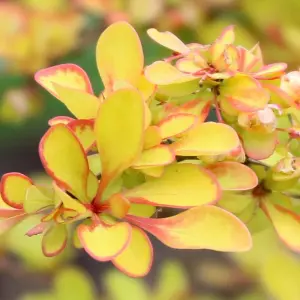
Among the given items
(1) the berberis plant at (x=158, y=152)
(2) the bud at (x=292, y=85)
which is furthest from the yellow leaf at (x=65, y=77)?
(2) the bud at (x=292, y=85)

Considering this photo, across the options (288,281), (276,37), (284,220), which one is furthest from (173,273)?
(284,220)

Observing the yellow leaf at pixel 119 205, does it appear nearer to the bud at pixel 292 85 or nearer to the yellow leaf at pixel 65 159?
the yellow leaf at pixel 65 159

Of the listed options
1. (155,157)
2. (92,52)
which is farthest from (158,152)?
(92,52)

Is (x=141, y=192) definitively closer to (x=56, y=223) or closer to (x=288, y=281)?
(x=56, y=223)

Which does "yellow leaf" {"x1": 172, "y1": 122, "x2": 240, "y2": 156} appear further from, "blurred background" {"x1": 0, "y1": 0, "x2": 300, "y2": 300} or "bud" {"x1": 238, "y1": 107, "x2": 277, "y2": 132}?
"blurred background" {"x1": 0, "y1": 0, "x2": 300, "y2": 300}

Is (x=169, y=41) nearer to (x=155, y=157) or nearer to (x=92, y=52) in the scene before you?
(x=155, y=157)
